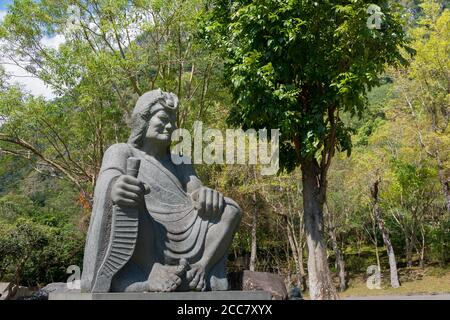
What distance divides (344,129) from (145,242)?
761cm

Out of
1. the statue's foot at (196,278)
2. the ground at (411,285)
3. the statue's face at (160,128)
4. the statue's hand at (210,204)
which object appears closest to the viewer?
the statue's foot at (196,278)

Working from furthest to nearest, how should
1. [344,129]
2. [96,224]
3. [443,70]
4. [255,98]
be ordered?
[443,70], [344,129], [255,98], [96,224]

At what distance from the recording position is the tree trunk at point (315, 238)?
36.5ft

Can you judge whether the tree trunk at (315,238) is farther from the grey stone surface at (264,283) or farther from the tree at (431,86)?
the tree at (431,86)

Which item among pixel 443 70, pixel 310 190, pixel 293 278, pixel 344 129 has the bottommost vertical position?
pixel 293 278

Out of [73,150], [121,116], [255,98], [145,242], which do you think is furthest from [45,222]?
[145,242]

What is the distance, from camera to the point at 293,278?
92.7 feet

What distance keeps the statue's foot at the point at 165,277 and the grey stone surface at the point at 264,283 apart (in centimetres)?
228

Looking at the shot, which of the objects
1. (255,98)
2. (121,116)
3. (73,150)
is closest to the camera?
(255,98)

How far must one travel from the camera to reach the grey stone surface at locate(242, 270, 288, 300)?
25.2 feet

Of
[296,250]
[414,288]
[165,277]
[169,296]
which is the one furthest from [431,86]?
[169,296]

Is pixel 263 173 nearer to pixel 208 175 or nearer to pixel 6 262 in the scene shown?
pixel 208 175

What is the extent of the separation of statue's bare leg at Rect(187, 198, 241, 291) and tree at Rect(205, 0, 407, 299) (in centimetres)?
492

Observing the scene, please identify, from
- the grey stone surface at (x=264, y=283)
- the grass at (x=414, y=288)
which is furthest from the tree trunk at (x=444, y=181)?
the grey stone surface at (x=264, y=283)
